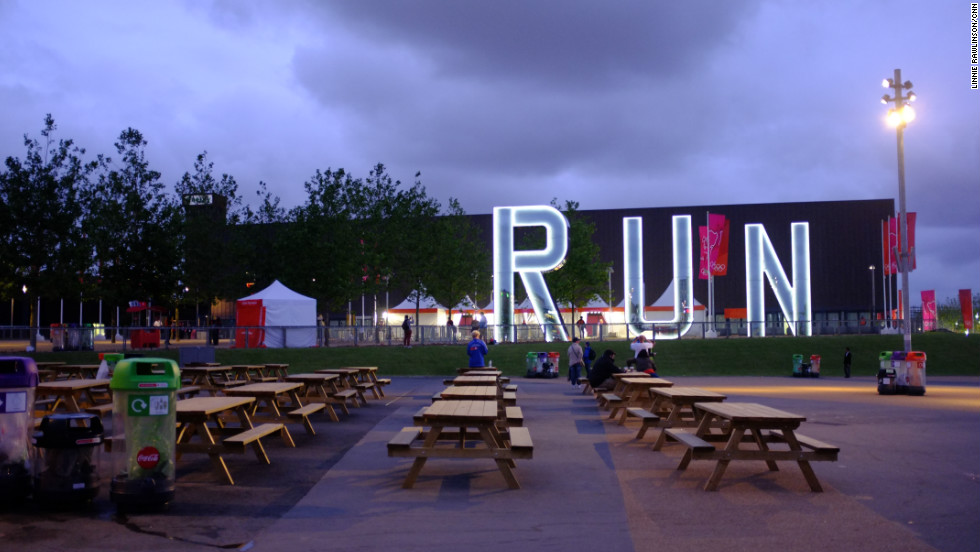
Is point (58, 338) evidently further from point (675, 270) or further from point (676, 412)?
point (676, 412)

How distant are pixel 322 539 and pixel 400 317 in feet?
171

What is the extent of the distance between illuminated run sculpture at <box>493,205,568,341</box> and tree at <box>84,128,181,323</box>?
58.5ft

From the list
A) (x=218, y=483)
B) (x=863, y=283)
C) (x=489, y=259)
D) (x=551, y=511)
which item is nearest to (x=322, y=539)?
(x=551, y=511)

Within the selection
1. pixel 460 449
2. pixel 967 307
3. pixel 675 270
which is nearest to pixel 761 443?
pixel 460 449

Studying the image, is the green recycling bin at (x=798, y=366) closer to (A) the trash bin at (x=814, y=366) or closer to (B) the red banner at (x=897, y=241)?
(A) the trash bin at (x=814, y=366)

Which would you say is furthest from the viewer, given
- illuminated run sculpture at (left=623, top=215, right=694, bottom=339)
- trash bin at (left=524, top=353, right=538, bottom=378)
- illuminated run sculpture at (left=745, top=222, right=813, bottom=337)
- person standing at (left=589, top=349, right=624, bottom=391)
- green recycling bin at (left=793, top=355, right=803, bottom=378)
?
illuminated run sculpture at (left=745, top=222, right=813, bottom=337)

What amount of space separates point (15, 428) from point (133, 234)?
121ft

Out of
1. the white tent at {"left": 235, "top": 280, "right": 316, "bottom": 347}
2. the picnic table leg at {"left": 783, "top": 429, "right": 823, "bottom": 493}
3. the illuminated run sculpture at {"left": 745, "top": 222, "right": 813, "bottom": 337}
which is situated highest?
the illuminated run sculpture at {"left": 745, "top": 222, "right": 813, "bottom": 337}

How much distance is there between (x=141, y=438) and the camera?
22.1ft

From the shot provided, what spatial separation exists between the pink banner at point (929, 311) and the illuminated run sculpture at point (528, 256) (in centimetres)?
2266

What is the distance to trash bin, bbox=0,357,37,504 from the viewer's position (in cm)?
680

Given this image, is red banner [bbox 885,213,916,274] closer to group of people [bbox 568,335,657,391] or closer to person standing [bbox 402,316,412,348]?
group of people [bbox 568,335,657,391]

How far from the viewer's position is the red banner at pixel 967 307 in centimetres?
4443

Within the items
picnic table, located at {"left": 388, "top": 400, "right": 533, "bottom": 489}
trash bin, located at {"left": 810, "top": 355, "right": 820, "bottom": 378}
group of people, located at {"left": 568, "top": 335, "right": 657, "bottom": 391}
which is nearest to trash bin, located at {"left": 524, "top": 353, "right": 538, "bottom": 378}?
group of people, located at {"left": 568, "top": 335, "right": 657, "bottom": 391}
